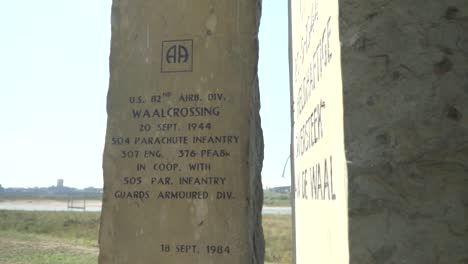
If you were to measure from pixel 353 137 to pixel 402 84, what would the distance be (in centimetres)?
29

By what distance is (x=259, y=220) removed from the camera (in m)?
3.31

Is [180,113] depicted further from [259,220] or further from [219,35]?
[259,220]

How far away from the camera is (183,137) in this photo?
10.6 feet

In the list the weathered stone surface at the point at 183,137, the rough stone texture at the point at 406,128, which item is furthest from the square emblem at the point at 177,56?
the rough stone texture at the point at 406,128

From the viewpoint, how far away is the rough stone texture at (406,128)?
1875 millimetres

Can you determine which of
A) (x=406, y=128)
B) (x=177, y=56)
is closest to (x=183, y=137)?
(x=177, y=56)

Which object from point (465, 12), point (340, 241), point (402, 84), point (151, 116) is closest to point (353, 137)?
point (402, 84)

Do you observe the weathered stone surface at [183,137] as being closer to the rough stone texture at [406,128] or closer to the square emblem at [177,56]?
the square emblem at [177,56]

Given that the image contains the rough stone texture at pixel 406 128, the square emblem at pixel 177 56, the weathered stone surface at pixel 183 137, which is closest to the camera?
the rough stone texture at pixel 406 128

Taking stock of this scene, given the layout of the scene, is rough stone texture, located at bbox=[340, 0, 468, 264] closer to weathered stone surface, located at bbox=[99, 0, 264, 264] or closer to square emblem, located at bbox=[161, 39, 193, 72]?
weathered stone surface, located at bbox=[99, 0, 264, 264]

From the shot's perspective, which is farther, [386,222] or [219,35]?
[219,35]

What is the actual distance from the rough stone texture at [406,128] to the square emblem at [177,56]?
4.93 feet

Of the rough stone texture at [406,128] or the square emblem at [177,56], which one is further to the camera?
the square emblem at [177,56]

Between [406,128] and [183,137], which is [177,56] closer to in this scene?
[183,137]
